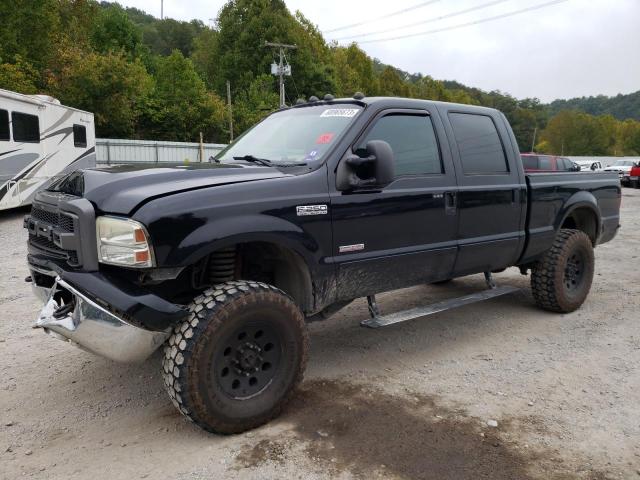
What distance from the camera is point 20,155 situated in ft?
40.3

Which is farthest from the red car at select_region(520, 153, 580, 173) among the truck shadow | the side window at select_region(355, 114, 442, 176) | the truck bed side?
the truck shadow

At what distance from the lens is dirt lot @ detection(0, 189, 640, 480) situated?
2.91 metres

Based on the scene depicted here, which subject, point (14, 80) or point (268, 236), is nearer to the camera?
point (268, 236)

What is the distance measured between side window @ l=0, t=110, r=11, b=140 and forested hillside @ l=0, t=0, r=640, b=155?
555cm

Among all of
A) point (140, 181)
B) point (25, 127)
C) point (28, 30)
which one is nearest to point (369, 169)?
point (140, 181)

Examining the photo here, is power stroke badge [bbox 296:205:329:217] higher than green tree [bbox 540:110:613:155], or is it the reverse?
green tree [bbox 540:110:613:155]

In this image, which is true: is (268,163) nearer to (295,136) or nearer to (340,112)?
(295,136)

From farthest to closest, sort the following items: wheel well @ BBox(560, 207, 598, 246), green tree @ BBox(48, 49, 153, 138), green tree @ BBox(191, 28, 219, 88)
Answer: green tree @ BBox(191, 28, 219, 88) → green tree @ BBox(48, 49, 153, 138) → wheel well @ BBox(560, 207, 598, 246)

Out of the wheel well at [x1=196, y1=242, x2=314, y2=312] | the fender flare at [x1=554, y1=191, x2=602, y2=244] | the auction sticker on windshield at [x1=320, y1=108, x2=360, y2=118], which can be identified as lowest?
the wheel well at [x1=196, y1=242, x2=314, y2=312]

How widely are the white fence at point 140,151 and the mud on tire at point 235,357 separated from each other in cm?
2108

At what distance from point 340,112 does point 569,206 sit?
2.90 meters

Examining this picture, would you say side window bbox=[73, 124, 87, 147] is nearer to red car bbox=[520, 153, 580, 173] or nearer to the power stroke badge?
red car bbox=[520, 153, 580, 173]

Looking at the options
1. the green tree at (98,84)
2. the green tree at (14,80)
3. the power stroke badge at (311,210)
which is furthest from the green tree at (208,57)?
the power stroke badge at (311,210)

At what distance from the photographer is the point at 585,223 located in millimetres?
6137
